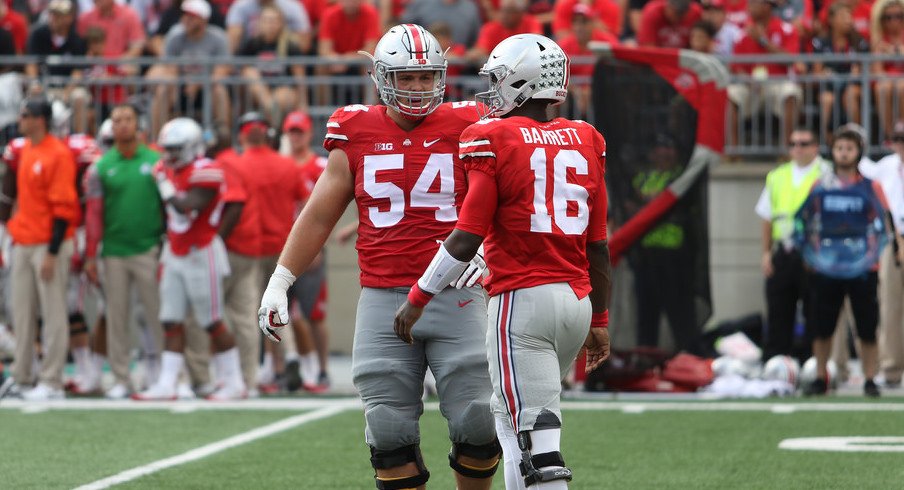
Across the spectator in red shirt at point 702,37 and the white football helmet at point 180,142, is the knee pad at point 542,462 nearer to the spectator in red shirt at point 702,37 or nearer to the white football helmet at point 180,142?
the white football helmet at point 180,142

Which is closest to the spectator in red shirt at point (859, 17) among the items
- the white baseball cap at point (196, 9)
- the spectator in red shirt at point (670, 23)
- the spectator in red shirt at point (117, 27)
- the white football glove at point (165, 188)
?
the spectator in red shirt at point (670, 23)

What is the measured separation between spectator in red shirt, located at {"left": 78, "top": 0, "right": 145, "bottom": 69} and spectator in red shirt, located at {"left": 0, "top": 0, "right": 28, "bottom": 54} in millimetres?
736

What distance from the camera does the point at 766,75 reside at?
1465 cm

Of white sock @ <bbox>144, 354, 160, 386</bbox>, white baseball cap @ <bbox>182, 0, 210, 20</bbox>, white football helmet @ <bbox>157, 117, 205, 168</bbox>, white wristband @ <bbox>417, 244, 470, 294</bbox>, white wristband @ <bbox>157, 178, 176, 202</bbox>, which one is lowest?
white sock @ <bbox>144, 354, 160, 386</bbox>

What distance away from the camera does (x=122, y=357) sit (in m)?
12.0

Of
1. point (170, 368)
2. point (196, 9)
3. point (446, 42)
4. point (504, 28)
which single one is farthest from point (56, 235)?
point (504, 28)

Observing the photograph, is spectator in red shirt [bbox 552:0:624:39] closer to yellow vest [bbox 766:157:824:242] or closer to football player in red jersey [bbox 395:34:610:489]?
yellow vest [bbox 766:157:824:242]

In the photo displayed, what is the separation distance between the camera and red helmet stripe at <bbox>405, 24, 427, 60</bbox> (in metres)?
5.95

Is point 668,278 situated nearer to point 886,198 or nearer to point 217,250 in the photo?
point 886,198

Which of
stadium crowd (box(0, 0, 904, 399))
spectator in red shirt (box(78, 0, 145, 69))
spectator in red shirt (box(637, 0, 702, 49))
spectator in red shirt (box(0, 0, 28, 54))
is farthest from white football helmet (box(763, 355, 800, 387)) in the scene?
spectator in red shirt (box(0, 0, 28, 54))

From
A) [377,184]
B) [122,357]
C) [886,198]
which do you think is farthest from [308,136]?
[377,184]

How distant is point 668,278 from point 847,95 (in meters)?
3.55

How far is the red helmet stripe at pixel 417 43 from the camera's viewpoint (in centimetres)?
595

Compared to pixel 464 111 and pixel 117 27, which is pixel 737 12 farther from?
pixel 464 111
